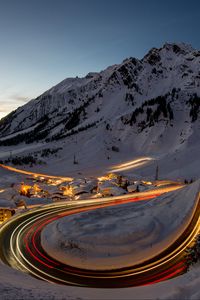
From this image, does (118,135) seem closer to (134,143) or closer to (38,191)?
(134,143)

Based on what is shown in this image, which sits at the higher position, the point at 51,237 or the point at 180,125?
the point at 180,125

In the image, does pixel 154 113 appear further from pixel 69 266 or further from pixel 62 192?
pixel 69 266

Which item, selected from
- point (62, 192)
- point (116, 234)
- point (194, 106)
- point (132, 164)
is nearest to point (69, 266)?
point (116, 234)

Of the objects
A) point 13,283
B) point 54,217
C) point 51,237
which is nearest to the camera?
point 13,283

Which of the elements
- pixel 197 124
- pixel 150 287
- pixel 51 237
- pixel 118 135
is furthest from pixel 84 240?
pixel 118 135

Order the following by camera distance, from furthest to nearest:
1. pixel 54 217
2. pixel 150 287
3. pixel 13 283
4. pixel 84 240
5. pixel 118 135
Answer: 1. pixel 118 135
2. pixel 54 217
3. pixel 84 240
4. pixel 150 287
5. pixel 13 283

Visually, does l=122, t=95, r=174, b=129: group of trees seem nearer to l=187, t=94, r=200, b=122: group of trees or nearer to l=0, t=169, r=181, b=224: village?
l=187, t=94, r=200, b=122: group of trees

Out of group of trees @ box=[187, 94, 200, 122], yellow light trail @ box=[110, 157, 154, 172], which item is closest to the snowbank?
yellow light trail @ box=[110, 157, 154, 172]

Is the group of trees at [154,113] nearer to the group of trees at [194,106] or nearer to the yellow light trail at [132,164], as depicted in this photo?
the group of trees at [194,106]
